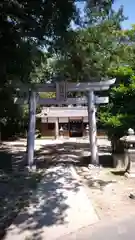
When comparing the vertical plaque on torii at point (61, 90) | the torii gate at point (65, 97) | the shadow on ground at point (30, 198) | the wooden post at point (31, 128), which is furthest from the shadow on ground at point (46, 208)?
the vertical plaque on torii at point (61, 90)

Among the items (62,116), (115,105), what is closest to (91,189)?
(115,105)

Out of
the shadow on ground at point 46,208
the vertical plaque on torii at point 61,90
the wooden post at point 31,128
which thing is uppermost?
the vertical plaque on torii at point 61,90

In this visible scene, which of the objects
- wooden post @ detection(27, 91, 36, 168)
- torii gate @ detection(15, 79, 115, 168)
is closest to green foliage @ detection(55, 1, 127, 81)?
torii gate @ detection(15, 79, 115, 168)

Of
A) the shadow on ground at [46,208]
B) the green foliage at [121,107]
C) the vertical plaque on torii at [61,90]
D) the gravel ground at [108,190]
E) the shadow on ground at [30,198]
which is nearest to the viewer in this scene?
the shadow on ground at [46,208]

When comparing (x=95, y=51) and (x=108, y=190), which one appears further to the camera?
(x=95, y=51)

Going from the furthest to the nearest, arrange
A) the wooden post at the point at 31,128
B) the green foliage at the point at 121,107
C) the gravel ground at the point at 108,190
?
the wooden post at the point at 31,128
the green foliage at the point at 121,107
the gravel ground at the point at 108,190

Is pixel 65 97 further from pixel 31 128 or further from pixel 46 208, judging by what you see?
pixel 46 208

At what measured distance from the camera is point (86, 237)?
4.59 metres

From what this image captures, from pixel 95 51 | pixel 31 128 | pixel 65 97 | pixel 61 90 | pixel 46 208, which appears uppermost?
pixel 95 51

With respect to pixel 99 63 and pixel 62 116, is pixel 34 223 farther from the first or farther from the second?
pixel 62 116

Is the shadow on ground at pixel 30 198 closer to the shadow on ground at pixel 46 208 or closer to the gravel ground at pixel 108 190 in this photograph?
the shadow on ground at pixel 46 208

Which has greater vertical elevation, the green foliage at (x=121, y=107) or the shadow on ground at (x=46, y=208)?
the green foliage at (x=121, y=107)

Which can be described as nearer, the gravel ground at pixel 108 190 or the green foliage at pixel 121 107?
the gravel ground at pixel 108 190

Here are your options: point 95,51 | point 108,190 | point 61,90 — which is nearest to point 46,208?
point 108,190
